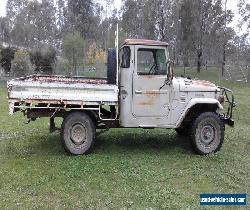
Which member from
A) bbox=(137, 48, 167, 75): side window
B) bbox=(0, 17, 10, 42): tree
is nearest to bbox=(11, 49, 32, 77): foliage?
bbox=(137, 48, 167, 75): side window

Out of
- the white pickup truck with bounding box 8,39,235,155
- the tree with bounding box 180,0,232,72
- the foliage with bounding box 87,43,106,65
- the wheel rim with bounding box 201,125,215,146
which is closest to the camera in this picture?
the white pickup truck with bounding box 8,39,235,155

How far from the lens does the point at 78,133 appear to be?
8805mm

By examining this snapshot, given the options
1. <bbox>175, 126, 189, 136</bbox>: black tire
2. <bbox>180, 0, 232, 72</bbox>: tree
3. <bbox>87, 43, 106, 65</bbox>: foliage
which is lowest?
<bbox>175, 126, 189, 136</bbox>: black tire

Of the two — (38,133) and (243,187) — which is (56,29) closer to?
A: (38,133)

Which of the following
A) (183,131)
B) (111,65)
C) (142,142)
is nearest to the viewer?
(111,65)

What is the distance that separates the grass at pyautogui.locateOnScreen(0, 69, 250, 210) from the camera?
635 centimetres

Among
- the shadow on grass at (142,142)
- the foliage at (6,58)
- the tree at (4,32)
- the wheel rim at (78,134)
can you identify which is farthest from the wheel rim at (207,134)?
the tree at (4,32)

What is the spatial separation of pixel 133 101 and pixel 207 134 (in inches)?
70.3

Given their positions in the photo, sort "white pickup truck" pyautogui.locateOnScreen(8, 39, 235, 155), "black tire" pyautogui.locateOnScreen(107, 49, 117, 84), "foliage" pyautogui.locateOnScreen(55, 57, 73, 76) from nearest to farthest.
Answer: "white pickup truck" pyautogui.locateOnScreen(8, 39, 235, 155), "black tire" pyautogui.locateOnScreen(107, 49, 117, 84), "foliage" pyautogui.locateOnScreen(55, 57, 73, 76)

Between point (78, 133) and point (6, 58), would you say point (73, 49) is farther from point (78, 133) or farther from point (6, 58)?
point (78, 133)

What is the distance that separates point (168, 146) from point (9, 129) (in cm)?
469

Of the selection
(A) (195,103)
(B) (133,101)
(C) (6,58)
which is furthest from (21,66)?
(A) (195,103)

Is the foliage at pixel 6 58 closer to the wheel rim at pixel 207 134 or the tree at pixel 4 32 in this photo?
the tree at pixel 4 32

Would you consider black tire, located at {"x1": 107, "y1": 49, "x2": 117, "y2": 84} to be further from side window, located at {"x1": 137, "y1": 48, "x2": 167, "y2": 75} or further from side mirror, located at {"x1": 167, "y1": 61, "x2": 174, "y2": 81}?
side mirror, located at {"x1": 167, "y1": 61, "x2": 174, "y2": 81}
